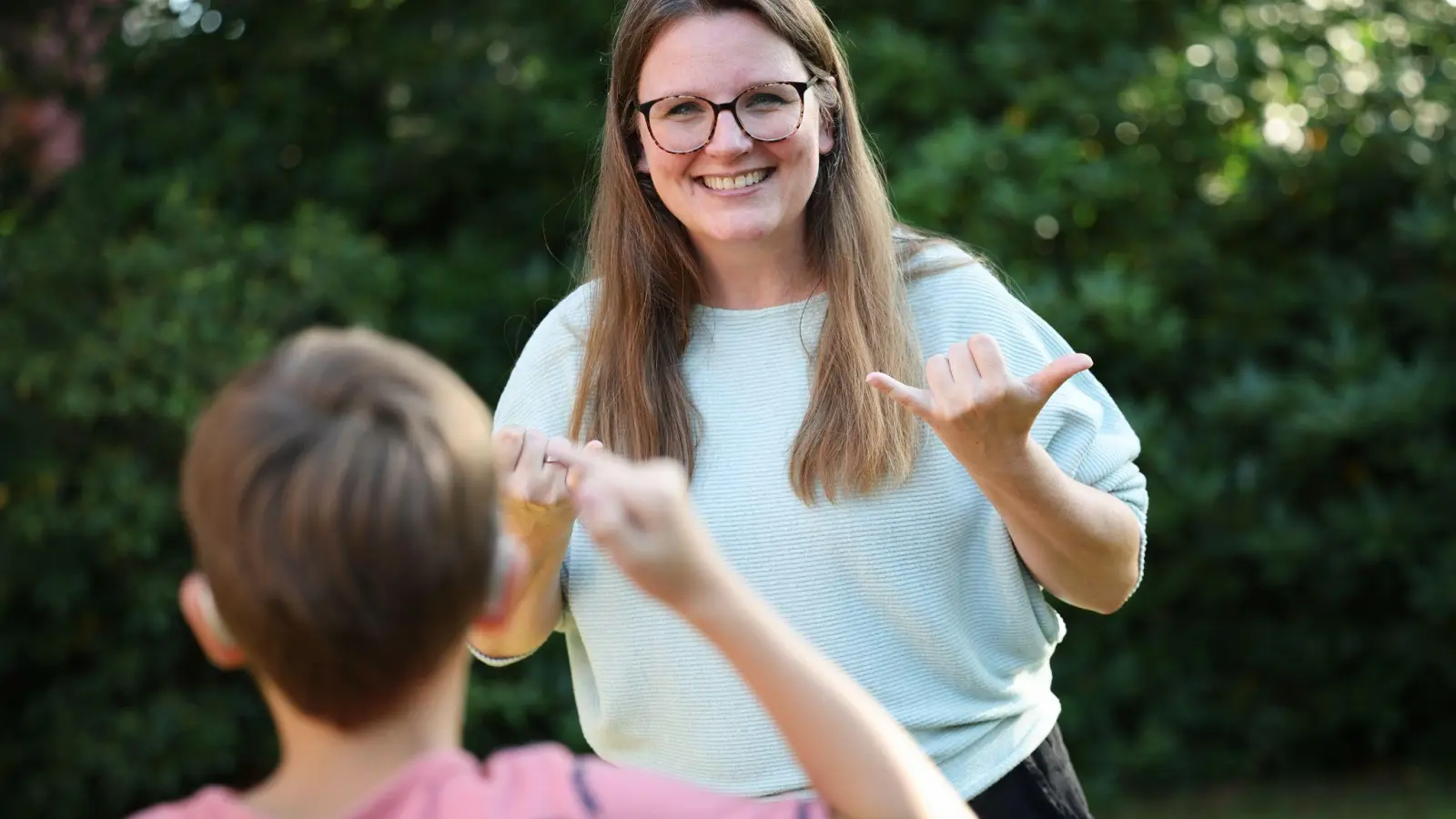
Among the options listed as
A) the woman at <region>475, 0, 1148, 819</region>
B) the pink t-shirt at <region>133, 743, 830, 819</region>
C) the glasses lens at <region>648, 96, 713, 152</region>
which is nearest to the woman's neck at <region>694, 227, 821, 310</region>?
the woman at <region>475, 0, 1148, 819</region>

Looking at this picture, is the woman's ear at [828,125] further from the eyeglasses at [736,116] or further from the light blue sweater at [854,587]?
the light blue sweater at [854,587]

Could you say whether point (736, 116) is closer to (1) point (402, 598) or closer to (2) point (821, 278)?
(2) point (821, 278)

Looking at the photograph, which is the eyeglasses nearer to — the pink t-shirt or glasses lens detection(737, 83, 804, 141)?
glasses lens detection(737, 83, 804, 141)

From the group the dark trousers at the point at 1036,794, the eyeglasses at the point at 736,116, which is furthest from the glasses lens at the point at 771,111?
the dark trousers at the point at 1036,794

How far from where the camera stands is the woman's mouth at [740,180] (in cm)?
241

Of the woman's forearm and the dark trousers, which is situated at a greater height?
the woman's forearm

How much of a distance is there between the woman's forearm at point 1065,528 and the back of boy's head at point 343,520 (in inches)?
33.9

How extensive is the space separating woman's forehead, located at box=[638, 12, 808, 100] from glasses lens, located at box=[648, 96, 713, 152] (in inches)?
0.7

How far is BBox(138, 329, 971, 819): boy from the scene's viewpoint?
4.21 ft

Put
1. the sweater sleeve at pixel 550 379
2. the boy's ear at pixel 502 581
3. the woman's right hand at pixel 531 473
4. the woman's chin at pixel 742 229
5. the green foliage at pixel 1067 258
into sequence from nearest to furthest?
the boy's ear at pixel 502 581 < the woman's right hand at pixel 531 473 < the woman's chin at pixel 742 229 < the sweater sleeve at pixel 550 379 < the green foliage at pixel 1067 258

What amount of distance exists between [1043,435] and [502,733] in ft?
11.5

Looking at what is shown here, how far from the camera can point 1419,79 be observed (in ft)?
18.2

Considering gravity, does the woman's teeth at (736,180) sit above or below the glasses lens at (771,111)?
below

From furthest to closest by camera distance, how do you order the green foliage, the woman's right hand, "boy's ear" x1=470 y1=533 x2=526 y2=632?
the green foliage → the woman's right hand → "boy's ear" x1=470 y1=533 x2=526 y2=632
